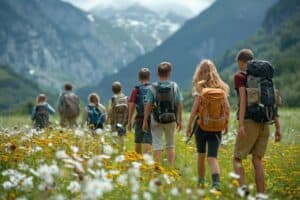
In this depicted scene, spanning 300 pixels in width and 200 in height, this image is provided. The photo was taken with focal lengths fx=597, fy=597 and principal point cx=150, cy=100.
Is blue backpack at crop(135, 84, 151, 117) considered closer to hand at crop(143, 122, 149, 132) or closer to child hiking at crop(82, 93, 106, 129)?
hand at crop(143, 122, 149, 132)

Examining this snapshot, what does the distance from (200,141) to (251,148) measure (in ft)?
2.55

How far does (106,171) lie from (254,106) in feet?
6.65

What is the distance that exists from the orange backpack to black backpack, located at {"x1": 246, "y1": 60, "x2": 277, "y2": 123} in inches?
22.6

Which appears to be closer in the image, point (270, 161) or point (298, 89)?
point (270, 161)

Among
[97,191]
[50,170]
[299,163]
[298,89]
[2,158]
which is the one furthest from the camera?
[298,89]

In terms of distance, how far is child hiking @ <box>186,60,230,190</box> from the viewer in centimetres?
796

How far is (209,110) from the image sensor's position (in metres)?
7.96

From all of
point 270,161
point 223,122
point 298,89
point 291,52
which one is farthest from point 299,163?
point 291,52

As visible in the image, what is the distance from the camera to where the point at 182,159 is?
1126 cm

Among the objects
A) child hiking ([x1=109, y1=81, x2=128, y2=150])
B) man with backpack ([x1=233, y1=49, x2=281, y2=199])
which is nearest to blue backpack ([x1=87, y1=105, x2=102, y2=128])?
child hiking ([x1=109, y1=81, x2=128, y2=150])

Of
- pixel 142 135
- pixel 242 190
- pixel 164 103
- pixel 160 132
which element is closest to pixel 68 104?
pixel 142 135

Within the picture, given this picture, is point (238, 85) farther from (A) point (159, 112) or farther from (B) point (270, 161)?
(B) point (270, 161)

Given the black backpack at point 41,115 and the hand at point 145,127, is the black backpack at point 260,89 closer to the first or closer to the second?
the hand at point 145,127

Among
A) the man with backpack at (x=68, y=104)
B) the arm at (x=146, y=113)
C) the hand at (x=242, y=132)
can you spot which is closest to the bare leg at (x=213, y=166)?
the hand at (x=242, y=132)
